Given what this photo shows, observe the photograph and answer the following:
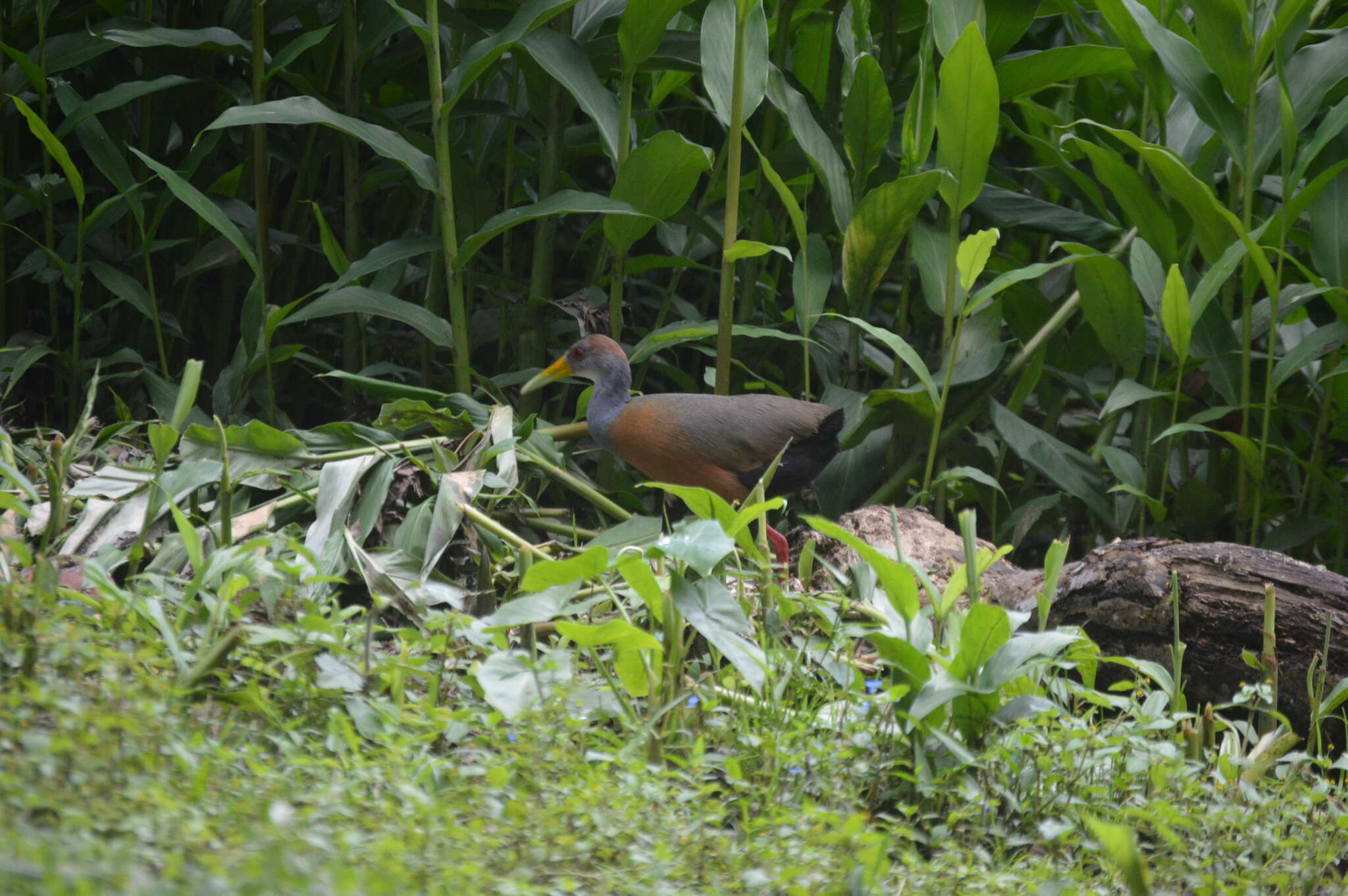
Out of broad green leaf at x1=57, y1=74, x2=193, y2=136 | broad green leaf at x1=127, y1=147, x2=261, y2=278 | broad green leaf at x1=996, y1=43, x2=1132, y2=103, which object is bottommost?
broad green leaf at x1=127, y1=147, x2=261, y2=278

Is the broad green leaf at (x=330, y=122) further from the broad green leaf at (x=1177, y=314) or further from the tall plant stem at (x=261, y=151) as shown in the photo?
the broad green leaf at (x=1177, y=314)

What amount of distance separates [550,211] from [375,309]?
0.47m

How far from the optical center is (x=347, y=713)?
137 cm

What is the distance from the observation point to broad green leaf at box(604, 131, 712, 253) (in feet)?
8.11

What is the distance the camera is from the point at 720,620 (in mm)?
1456

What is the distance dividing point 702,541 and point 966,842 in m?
0.52

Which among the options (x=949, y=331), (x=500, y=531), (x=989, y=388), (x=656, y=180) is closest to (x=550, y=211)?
(x=656, y=180)

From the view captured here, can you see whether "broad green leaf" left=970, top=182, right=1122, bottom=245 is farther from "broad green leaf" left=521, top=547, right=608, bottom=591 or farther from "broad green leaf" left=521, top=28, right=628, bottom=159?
"broad green leaf" left=521, top=547, right=608, bottom=591

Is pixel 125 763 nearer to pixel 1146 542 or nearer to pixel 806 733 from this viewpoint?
pixel 806 733

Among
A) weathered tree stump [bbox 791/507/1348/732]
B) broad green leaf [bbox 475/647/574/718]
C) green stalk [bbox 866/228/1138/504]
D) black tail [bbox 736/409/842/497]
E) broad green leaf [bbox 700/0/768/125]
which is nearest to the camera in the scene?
broad green leaf [bbox 475/647/574/718]

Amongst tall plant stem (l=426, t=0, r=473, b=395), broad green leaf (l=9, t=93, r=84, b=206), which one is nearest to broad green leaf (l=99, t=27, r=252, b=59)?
broad green leaf (l=9, t=93, r=84, b=206)

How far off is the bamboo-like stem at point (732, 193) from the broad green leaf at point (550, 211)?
0.70ft

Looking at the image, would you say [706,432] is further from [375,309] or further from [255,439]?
[255,439]

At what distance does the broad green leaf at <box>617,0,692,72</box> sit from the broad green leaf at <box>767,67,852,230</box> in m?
0.30
